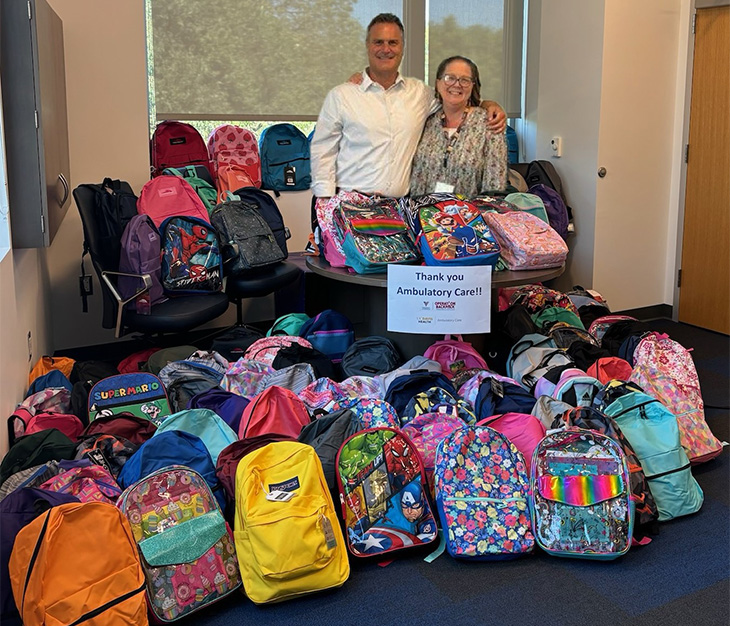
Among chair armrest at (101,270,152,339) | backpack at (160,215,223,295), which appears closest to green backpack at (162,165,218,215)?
backpack at (160,215,223,295)

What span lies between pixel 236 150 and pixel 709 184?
9.71 ft

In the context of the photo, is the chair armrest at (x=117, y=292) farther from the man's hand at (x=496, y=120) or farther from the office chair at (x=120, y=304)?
the man's hand at (x=496, y=120)

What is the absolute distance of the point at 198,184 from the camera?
15.3 ft

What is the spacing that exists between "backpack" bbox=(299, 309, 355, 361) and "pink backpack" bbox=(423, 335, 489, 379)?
1.47 ft

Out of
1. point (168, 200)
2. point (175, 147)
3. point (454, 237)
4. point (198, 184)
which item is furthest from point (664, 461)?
point (175, 147)

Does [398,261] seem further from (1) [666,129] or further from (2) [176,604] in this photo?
(1) [666,129]

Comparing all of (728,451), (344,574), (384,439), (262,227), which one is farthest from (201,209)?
(728,451)

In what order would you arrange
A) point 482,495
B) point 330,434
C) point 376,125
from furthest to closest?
point 376,125, point 330,434, point 482,495

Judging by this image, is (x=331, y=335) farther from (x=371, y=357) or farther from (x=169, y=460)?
(x=169, y=460)

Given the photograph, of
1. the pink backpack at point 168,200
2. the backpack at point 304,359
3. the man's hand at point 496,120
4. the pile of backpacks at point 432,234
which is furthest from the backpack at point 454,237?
the pink backpack at point 168,200

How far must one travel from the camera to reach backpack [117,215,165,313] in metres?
3.84

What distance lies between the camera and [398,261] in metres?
3.24

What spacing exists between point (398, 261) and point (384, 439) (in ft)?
2.87

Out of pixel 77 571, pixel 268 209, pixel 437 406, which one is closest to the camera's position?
pixel 77 571
